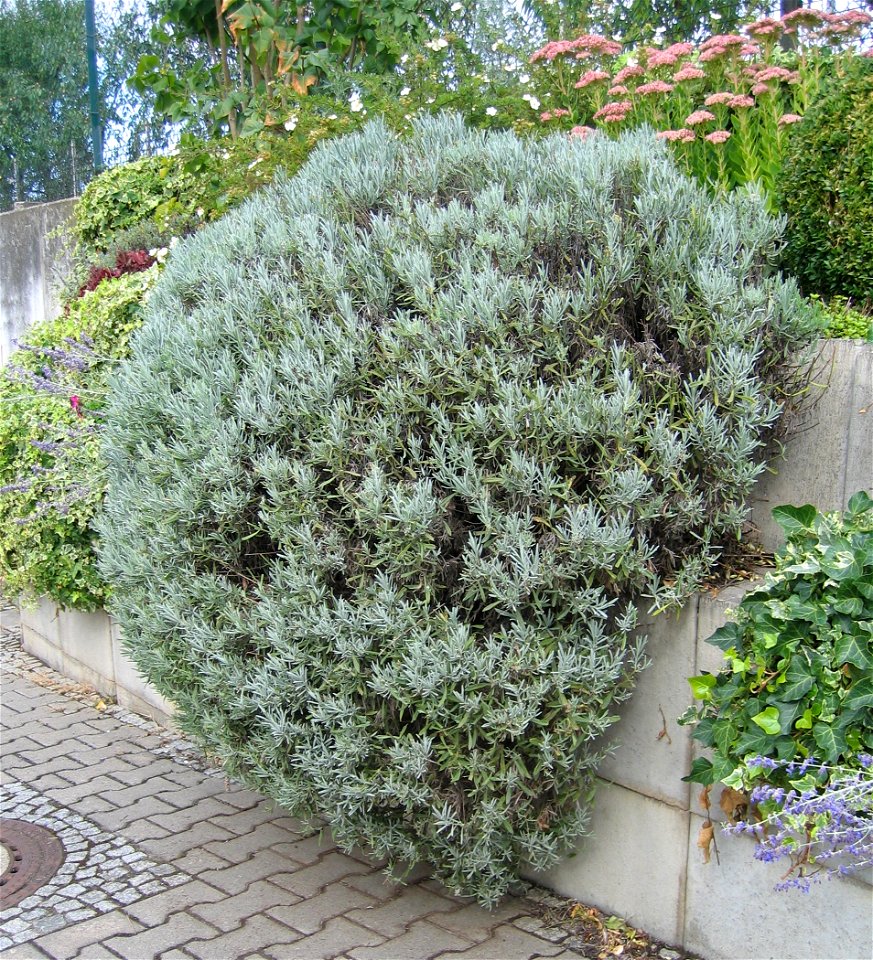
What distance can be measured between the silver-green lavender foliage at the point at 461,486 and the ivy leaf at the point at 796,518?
14 centimetres

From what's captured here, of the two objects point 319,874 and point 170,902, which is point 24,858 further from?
point 319,874

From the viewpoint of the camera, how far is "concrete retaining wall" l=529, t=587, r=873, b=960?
2.69 m

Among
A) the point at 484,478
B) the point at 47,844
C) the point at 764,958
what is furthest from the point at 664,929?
the point at 47,844

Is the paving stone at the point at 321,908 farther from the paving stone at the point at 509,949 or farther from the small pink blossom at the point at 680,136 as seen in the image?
the small pink blossom at the point at 680,136

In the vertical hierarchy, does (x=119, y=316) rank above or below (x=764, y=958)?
above

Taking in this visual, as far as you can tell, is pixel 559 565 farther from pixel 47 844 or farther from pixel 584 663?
pixel 47 844

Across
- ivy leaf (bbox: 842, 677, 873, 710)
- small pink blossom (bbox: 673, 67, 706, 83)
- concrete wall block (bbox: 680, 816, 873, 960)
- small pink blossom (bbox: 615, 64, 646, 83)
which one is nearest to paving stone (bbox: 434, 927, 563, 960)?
concrete wall block (bbox: 680, 816, 873, 960)

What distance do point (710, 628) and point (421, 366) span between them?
3.60ft

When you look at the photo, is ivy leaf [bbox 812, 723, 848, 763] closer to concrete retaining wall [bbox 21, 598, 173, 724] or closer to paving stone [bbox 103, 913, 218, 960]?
paving stone [bbox 103, 913, 218, 960]

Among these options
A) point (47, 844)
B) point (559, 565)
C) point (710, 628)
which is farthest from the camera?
point (47, 844)

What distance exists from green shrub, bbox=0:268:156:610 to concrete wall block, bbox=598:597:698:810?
9.44 feet

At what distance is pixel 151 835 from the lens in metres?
3.92

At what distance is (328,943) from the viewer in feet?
10.3

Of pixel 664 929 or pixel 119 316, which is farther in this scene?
pixel 119 316
